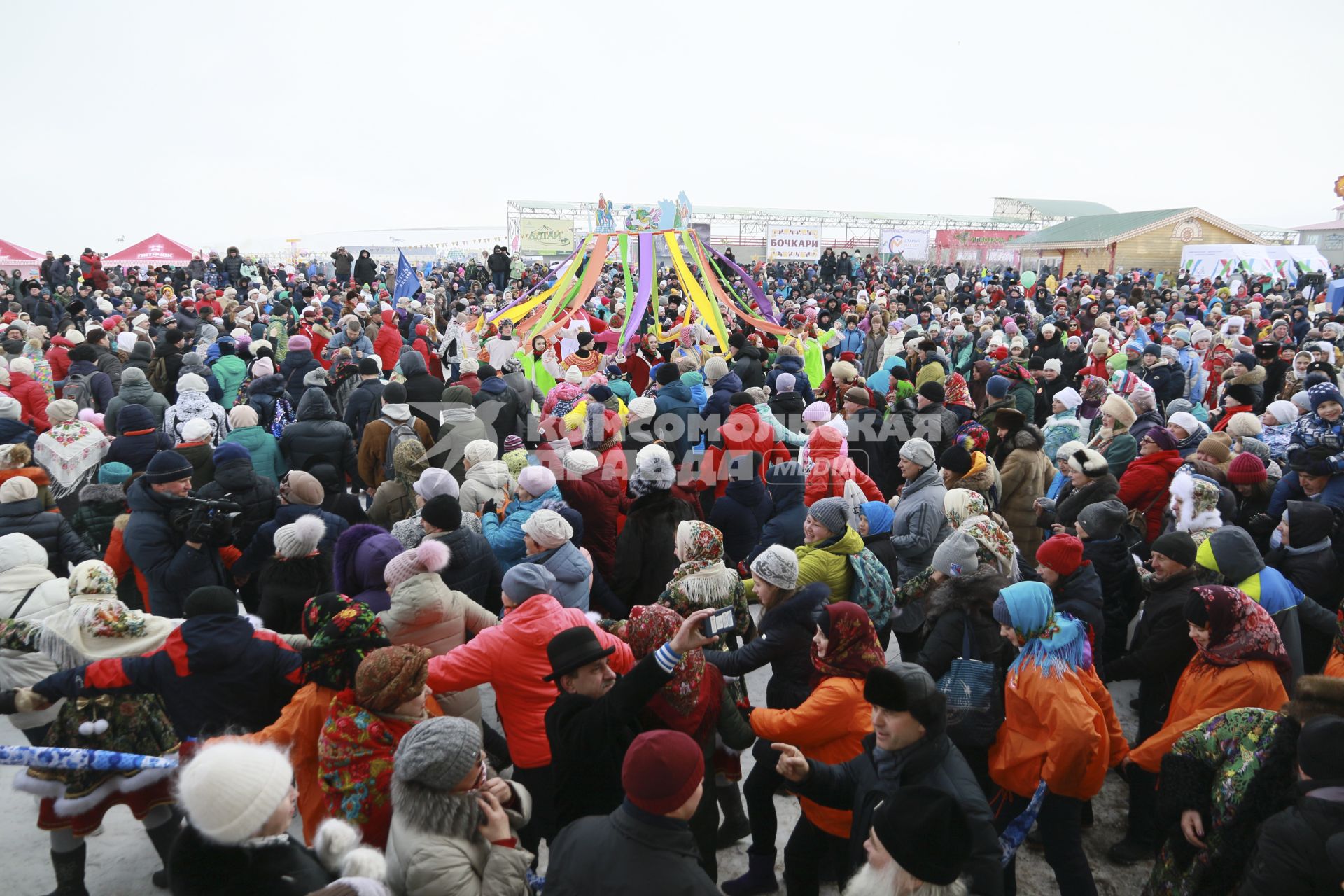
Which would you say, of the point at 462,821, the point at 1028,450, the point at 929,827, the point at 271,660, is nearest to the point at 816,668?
the point at 929,827

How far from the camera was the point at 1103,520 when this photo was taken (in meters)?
4.40

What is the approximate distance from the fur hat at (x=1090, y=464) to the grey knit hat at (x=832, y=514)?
7.21 ft

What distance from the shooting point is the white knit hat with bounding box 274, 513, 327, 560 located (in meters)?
3.90

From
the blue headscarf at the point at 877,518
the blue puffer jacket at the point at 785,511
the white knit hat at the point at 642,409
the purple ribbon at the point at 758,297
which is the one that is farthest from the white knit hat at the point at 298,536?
the purple ribbon at the point at 758,297

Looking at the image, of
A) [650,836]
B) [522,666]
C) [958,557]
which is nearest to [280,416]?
[522,666]

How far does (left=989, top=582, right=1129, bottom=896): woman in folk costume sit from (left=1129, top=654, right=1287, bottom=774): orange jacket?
167 millimetres

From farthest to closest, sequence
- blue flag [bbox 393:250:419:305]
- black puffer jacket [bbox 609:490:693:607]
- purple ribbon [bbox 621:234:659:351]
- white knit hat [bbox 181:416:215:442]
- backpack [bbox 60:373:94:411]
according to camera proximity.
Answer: blue flag [bbox 393:250:419:305], purple ribbon [bbox 621:234:659:351], backpack [bbox 60:373:94:411], white knit hat [bbox 181:416:215:442], black puffer jacket [bbox 609:490:693:607]

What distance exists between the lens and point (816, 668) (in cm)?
329

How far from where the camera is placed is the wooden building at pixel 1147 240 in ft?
102

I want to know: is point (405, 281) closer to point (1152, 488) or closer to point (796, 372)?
point (796, 372)

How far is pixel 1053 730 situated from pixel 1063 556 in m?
0.96

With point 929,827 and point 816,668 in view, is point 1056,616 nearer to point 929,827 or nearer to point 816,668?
point 816,668

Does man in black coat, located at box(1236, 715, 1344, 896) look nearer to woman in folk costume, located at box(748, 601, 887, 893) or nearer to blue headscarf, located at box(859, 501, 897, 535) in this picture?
woman in folk costume, located at box(748, 601, 887, 893)

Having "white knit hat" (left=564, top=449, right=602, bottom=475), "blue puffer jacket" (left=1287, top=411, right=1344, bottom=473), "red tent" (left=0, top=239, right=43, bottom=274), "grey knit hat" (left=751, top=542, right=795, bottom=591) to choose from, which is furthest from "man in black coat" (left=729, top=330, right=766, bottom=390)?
"red tent" (left=0, top=239, right=43, bottom=274)
